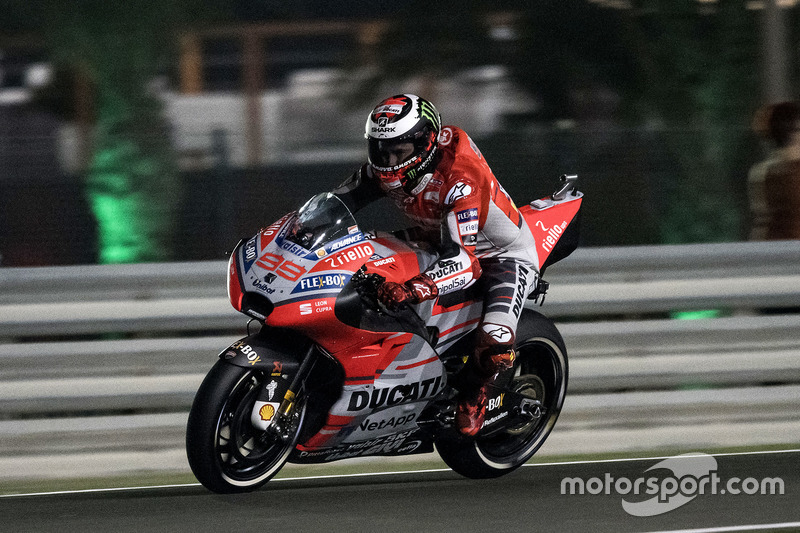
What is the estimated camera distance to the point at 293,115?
722 centimetres

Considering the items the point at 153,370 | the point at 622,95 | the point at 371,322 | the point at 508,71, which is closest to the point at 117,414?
the point at 153,370

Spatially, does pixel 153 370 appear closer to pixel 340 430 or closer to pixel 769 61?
pixel 340 430

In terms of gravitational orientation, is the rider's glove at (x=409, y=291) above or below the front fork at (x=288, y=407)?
above

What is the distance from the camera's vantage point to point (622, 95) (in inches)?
305

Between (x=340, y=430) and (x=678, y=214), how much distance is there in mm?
2910

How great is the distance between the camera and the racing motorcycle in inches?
205

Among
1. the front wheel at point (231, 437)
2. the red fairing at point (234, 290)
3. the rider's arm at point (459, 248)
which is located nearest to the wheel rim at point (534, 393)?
the rider's arm at point (459, 248)

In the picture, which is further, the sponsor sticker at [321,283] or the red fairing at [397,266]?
the red fairing at [397,266]

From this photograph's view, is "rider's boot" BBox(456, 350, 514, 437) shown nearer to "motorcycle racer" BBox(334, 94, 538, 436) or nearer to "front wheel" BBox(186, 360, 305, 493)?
"motorcycle racer" BBox(334, 94, 538, 436)

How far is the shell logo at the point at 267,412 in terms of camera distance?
205 inches

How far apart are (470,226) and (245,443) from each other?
137cm

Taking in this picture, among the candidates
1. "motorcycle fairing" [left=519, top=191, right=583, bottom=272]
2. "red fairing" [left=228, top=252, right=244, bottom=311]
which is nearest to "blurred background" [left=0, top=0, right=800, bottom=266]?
"motorcycle fairing" [left=519, top=191, right=583, bottom=272]

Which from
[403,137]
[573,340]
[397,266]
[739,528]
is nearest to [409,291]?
[397,266]

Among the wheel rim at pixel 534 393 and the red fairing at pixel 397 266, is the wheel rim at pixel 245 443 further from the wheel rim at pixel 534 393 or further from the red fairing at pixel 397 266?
the wheel rim at pixel 534 393
